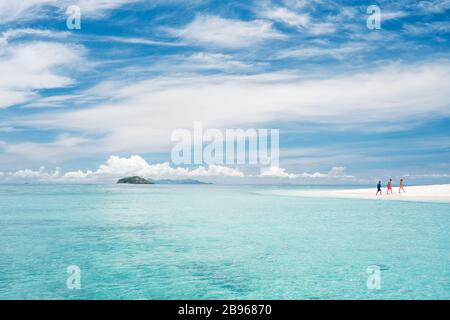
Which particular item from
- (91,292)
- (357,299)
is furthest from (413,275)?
(91,292)

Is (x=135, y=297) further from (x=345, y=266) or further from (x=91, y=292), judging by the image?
(x=345, y=266)

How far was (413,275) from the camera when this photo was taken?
42.7 feet

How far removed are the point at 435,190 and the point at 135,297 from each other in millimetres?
55483
